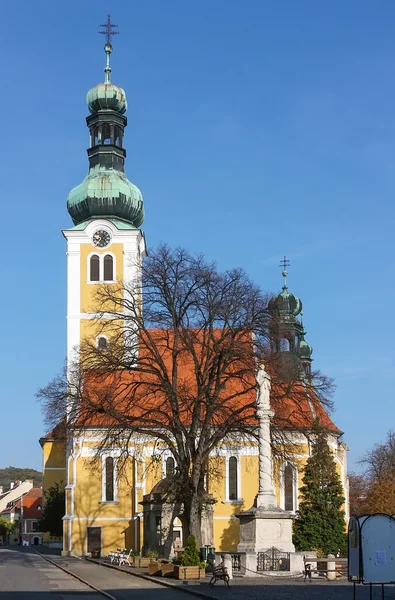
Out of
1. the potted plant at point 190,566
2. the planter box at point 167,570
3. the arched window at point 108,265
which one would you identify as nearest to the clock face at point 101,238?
the arched window at point 108,265

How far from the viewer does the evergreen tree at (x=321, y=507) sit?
47.0 metres

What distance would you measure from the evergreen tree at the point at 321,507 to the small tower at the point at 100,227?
14575 mm

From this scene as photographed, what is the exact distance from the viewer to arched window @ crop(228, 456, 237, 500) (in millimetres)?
51184

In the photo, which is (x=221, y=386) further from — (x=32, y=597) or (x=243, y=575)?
(x=32, y=597)

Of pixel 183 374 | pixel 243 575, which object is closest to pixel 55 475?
pixel 183 374

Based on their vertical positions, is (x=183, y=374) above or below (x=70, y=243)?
below

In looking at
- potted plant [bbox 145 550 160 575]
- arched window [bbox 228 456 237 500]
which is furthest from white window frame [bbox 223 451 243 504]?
potted plant [bbox 145 550 160 575]

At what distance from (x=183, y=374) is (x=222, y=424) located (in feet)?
58.3

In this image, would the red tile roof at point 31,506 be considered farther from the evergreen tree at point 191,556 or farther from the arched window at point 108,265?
the evergreen tree at point 191,556

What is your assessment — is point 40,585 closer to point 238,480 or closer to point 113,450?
point 113,450

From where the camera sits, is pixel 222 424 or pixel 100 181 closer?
pixel 222 424

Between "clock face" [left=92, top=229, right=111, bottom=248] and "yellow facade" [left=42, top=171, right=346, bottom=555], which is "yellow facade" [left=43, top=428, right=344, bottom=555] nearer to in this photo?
"yellow facade" [left=42, top=171, right=346, bottom=555]

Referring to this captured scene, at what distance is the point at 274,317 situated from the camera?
3528 cm

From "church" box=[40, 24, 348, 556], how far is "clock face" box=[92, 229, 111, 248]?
0.19ft
